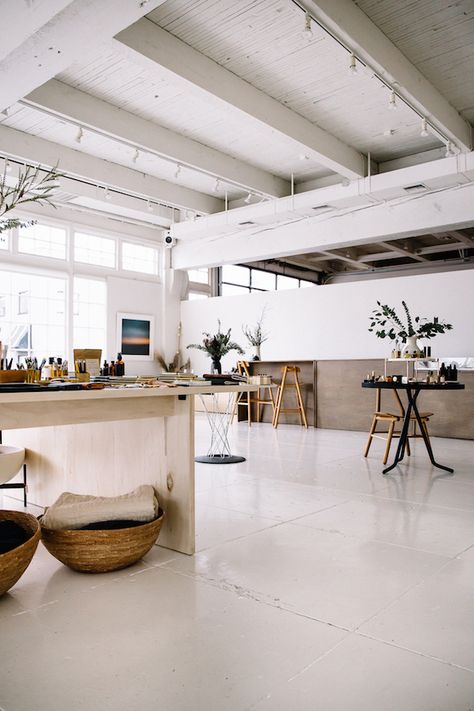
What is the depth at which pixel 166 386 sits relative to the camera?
2.61 metres

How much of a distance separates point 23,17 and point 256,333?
6.99m

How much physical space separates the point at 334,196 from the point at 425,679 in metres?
7.03

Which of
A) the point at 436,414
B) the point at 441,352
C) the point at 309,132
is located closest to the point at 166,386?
the point at 309,132

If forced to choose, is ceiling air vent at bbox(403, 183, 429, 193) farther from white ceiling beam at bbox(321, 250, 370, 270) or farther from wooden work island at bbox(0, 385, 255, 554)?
wooden work island at bbox(0, 385, 255, 554)

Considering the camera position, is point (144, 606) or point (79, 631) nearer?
point (79, 631)

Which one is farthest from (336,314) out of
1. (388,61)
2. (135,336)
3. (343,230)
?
(388,61)

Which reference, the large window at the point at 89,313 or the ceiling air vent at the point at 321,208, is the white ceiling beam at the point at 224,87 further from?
the large window at the point at 89,313

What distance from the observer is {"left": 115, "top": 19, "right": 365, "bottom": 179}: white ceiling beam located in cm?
470

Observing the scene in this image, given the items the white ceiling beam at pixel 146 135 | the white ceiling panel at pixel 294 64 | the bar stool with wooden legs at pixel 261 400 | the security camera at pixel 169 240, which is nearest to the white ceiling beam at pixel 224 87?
the white ceiling panel at pixel 294 64

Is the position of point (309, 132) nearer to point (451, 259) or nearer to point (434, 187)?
point (434, 187)

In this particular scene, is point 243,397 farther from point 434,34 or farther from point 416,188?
point 434,34

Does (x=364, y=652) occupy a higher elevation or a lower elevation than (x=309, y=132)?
lower

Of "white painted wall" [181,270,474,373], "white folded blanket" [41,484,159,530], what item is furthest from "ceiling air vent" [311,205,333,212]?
"white folded blanket" [41,484,159,530]

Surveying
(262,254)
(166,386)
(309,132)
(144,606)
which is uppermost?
(309,132)
